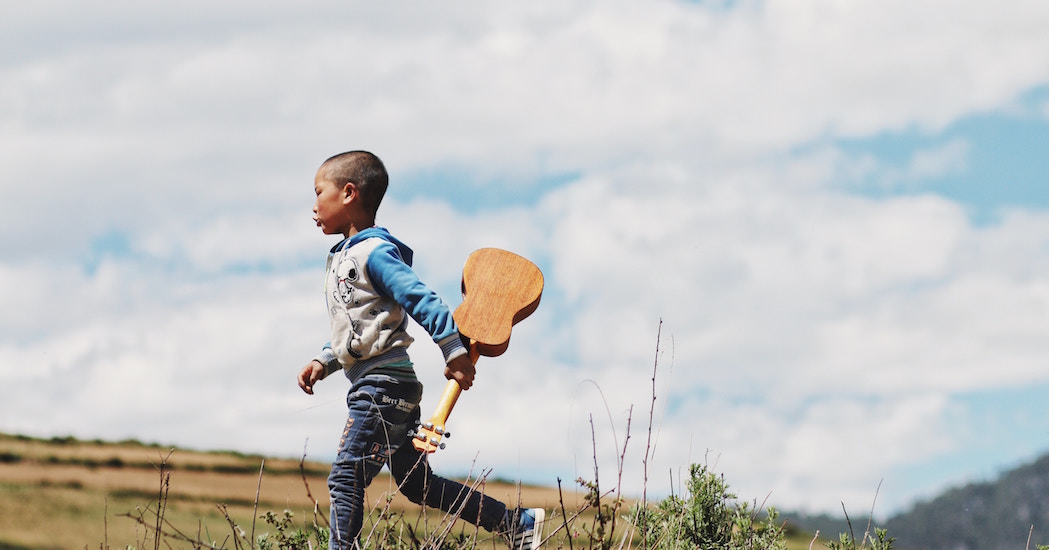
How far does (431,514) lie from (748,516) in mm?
1664

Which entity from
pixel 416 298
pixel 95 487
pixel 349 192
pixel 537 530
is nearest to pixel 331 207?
pixel 349 192

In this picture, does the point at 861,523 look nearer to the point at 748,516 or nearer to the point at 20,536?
the point at 748,516

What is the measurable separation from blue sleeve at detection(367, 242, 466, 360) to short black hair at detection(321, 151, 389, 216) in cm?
36

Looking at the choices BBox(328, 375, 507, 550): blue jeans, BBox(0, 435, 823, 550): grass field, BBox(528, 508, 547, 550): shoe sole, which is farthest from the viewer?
BBox(0, 435, 823, 550): grass field

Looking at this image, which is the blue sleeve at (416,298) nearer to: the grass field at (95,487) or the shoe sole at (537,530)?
the shoe sole at (537,530)

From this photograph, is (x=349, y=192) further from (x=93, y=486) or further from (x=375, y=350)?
(x=93, y=486)

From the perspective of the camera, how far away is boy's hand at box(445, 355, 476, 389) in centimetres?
434

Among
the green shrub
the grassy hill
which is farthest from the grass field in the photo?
the green shrub

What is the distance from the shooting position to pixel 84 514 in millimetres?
9008

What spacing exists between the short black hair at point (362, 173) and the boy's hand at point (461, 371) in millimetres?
873

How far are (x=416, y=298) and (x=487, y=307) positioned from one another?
1.19 ft

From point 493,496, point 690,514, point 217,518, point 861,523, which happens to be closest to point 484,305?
point 493,496

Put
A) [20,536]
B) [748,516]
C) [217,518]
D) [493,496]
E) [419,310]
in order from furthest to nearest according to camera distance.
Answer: [217,518] → [20,536] → [748,516] → [493,496] → [419,310]

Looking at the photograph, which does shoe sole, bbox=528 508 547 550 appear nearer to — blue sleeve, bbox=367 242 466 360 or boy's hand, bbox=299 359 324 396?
blue sleeve, bbox=367 242 466 360
